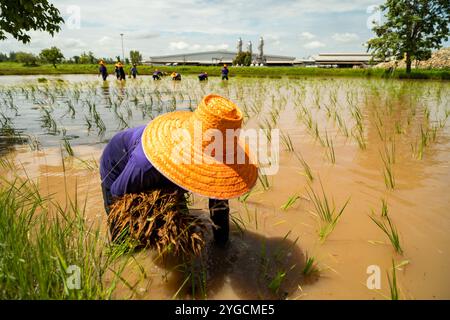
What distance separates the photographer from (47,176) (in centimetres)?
275

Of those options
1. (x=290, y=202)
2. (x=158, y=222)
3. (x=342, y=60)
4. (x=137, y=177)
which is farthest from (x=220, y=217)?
(x=342, y=60)

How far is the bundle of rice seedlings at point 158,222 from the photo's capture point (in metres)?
1.39

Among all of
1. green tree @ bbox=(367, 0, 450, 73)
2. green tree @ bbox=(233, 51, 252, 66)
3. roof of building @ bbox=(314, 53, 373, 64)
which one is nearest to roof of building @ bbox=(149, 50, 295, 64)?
roof of building @ bbox=(314, 53, 373, 64)

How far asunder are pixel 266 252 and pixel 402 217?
3.49ft

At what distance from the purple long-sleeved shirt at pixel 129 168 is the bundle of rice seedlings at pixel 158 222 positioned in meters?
0.05

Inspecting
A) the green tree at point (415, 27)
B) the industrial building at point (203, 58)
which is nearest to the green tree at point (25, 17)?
the green tree at point (415, 27)

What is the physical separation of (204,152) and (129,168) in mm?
384

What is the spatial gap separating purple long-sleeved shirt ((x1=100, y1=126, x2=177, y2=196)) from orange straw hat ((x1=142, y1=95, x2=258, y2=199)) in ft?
0.31

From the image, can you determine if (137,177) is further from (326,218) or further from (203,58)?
(203,58)

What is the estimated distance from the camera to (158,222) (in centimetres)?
143
